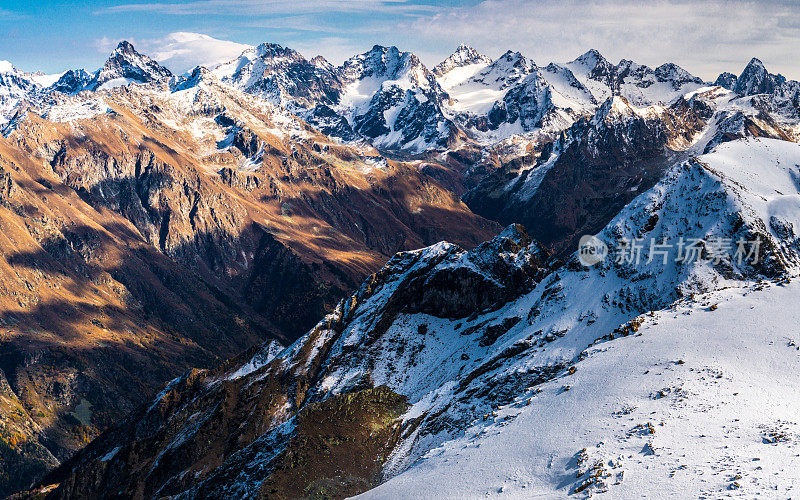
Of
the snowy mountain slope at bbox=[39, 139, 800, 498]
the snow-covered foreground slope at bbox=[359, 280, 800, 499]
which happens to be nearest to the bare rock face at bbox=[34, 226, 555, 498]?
the snowy mountain slope at bbox=[39, 139, 800, 498]

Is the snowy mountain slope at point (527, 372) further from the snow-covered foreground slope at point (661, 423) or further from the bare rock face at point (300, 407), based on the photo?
the bare rock face at point (300, 407)

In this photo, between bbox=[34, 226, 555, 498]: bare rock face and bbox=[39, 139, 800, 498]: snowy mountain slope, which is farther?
bbox=[34, 226, 555, 498]: bare rock face

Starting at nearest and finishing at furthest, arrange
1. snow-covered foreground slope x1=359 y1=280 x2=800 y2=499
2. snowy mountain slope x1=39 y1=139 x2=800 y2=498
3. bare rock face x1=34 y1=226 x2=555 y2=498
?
1. snow-covered foreground slope x1=359 y1=280 x2=800 y2=499
2. snowy mountain slope x1=39 y1=139 x2=800 y2=498
3. bare rock face x1=34 y1=226 x2=555 y2=498

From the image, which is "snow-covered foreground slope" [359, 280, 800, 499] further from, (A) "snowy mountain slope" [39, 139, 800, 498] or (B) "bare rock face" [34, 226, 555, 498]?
(B) "bare rock face" [34, 226, 555, 498]

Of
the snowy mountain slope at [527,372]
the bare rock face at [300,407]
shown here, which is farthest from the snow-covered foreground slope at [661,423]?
the bare rock face at [300,407]

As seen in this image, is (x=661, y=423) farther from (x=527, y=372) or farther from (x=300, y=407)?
(x=300, y=407)

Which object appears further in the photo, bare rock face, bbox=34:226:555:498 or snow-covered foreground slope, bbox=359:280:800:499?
bare rock face, bbox=34:226:555:498

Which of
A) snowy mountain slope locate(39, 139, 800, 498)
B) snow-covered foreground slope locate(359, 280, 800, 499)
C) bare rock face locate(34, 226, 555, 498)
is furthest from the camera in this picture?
bare rock face locate(34, 226, 555, 498)
